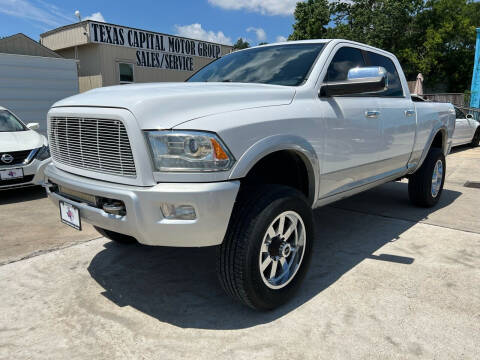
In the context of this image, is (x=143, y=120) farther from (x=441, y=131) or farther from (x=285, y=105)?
(x=441, y=131)

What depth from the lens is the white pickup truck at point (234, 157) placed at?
2.12 metres

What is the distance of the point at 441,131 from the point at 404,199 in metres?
1.04

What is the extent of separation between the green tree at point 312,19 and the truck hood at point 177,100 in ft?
104

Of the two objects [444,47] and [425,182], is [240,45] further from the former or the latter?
[425,182]

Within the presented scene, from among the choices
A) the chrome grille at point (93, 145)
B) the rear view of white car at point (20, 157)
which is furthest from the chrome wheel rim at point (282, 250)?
the rear view of white car at point (20, 157)

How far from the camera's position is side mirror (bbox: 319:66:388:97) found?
2809mm

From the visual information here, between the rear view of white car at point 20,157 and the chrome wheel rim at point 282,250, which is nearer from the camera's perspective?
the chrome wheel rim at point 282,250

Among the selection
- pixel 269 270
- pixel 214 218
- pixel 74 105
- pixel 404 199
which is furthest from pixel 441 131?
pixel 74 105

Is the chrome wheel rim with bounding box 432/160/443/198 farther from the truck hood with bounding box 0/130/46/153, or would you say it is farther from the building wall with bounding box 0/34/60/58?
the building wall with bounding box 0/34/60/58

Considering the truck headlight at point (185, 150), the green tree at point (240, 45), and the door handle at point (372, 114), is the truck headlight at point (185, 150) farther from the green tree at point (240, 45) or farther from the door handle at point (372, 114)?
the green tree at point (240, 45)

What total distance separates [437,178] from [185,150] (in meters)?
4.11

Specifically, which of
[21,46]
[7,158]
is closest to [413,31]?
[21,46]

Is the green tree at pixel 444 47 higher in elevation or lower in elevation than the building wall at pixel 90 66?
higher

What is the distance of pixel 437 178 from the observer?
5.11 metres
